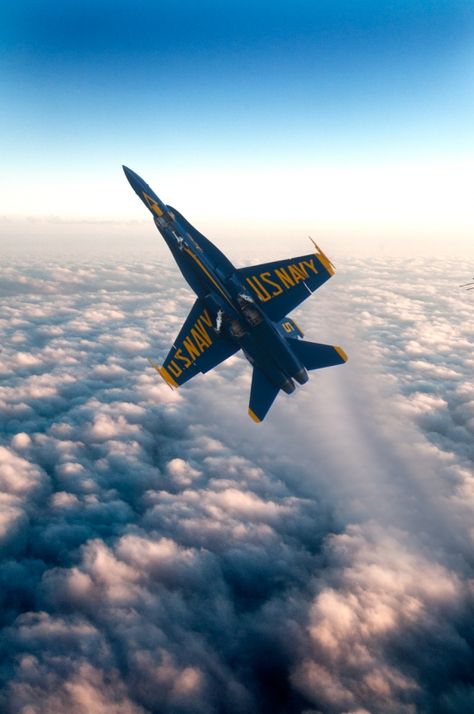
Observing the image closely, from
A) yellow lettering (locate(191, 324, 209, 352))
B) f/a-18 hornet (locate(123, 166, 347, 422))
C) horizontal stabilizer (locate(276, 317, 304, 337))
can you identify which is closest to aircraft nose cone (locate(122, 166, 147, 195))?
f/a-18 hornet (locate(123, 166, 347, 422))

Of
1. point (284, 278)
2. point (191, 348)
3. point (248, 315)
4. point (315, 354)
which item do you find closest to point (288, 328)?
point (315, 354)

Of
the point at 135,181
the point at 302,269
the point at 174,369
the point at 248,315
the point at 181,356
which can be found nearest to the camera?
the point at 248,315

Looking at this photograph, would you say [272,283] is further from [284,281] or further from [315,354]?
[315,354]

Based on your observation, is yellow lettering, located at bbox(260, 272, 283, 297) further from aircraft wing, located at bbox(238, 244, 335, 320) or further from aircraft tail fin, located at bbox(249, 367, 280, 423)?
aircraft tail fin, located at bbox(249, 367, 280, 423)

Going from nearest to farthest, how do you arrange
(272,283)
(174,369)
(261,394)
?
(272,283)
(261,394)
(174,369)

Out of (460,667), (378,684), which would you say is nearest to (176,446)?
(378,684)
